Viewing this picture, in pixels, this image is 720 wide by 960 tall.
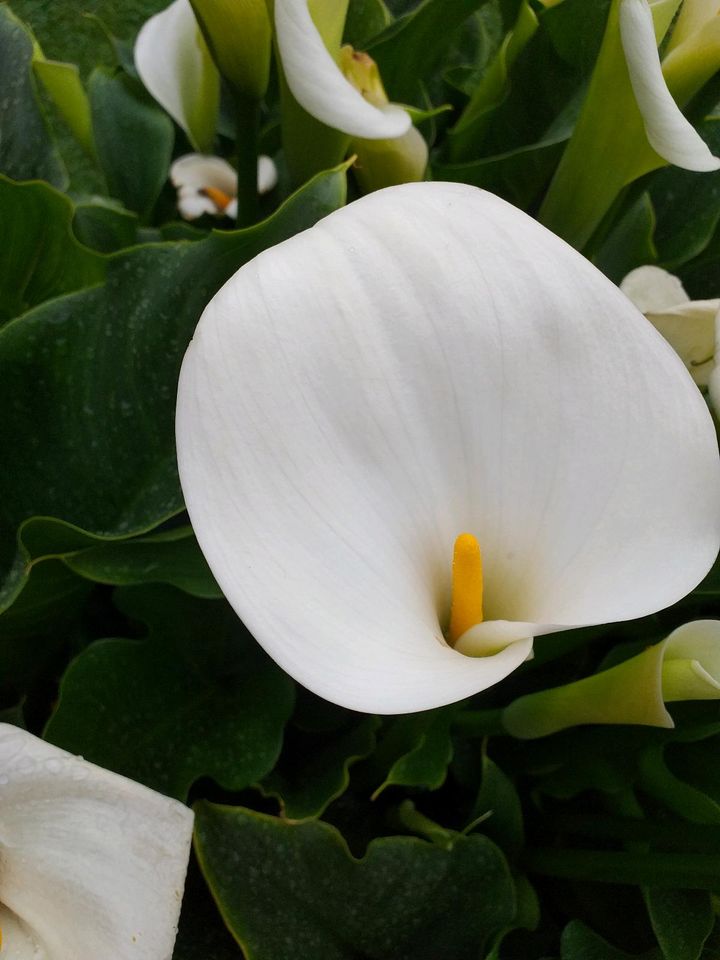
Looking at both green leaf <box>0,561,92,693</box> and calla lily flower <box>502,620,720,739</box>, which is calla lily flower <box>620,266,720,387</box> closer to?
calla lily flower <box>502,620,720,739</box>

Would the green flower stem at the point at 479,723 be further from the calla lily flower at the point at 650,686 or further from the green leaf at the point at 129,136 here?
the green leaf at the point at 129,136

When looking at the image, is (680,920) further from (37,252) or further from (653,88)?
(37,252)

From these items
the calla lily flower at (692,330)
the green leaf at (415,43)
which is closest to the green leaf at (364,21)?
the green leaf at (415,43)

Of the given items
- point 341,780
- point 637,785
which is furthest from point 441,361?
point 637,785

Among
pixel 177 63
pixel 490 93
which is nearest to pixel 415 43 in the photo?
pixel 490 93

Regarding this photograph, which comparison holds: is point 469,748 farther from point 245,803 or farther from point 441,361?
point 441,361

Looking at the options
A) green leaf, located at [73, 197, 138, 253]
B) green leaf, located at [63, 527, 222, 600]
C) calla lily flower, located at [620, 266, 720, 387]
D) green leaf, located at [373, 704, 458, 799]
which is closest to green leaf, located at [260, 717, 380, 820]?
green leaf, located at [373, 704, 458, 799]
